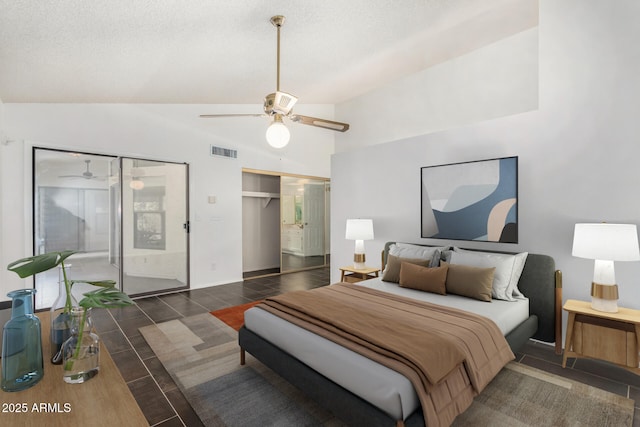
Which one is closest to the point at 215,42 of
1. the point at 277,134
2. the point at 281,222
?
the point at 277,134

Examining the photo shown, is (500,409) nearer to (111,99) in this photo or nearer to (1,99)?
(111,99)

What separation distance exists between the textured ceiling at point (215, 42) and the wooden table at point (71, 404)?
7.29 feet

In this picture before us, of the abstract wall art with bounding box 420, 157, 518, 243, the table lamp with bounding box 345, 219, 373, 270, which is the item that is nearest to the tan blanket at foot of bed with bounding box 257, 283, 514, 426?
the abstract wall art with bounding box 420, 157, 518, 243

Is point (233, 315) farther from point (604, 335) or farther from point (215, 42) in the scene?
point (604, 335)

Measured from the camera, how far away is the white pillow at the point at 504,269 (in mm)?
2967

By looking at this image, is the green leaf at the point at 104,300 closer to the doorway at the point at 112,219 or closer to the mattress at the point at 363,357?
the mattress at the point at 363,357

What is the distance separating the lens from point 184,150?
16.9 ft

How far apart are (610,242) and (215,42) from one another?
3857 millimetres

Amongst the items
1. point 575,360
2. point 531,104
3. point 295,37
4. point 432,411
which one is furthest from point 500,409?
point 295,37

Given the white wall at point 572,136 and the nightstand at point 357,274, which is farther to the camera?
the nightstand at point 357,274

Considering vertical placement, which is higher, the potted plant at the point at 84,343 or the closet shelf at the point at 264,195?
the closet shelf at the point at 264,195

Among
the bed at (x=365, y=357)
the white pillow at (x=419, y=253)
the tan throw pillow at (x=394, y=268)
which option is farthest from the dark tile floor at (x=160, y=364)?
the tan throw pillow at (x=394, y=268)

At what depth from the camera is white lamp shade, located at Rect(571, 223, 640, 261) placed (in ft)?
7.91

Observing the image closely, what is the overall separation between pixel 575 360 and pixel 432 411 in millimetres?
2144
